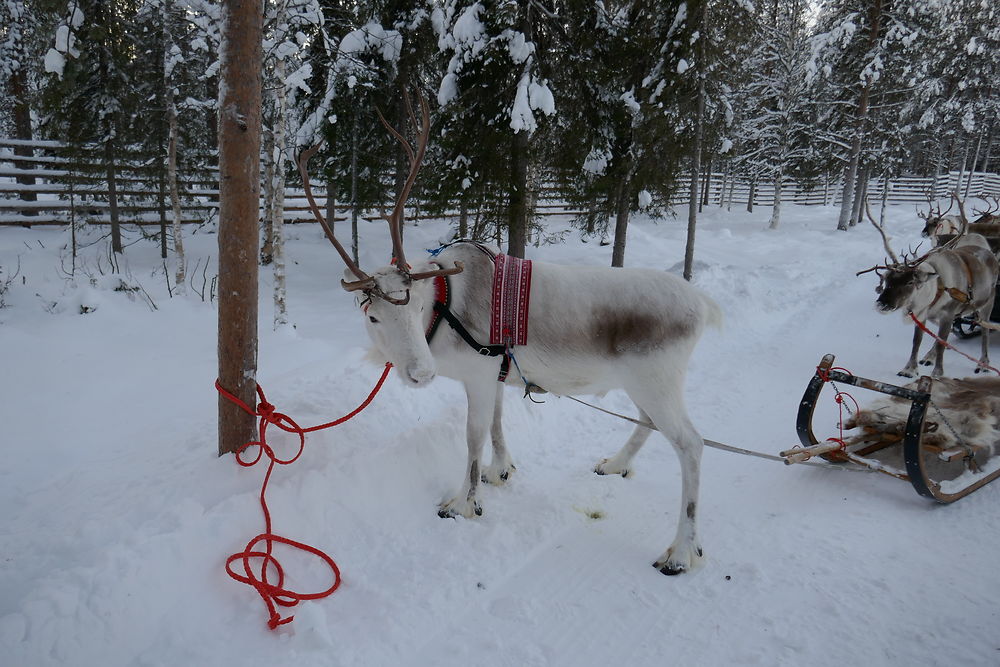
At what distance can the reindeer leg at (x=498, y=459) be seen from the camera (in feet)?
13.2

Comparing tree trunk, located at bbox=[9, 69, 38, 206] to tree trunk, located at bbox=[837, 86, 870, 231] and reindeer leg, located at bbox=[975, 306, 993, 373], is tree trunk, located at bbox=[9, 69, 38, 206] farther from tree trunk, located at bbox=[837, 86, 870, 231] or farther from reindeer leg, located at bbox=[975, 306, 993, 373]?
tree trunk, located at bbox=[837, 86, 870, 231]

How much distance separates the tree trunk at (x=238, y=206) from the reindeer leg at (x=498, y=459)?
67.5 inches

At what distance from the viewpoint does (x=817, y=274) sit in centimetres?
1326

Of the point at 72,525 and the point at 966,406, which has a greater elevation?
the point at 966,406

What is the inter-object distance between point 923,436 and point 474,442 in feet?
10.5

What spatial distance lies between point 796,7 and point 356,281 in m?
24.8

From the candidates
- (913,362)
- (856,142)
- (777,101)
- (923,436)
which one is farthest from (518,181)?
(777,101)

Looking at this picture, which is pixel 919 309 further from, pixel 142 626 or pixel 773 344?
pixel 142 626

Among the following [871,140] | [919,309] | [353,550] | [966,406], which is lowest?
[353,550]

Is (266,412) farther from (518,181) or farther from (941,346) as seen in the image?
(941,346)

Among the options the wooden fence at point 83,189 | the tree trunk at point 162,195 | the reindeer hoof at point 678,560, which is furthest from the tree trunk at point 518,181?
the tree trunk at point 162,195

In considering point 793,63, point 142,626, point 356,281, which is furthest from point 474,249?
point 793,63

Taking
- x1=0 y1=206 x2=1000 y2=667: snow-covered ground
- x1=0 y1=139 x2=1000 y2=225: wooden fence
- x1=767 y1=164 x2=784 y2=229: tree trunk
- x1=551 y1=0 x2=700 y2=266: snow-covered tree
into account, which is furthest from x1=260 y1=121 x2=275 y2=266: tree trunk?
x1=767 y1=164 x2=784 y2=229: tree trunk

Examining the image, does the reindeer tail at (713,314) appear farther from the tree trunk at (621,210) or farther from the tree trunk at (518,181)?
the tree trunk at (621,210)
